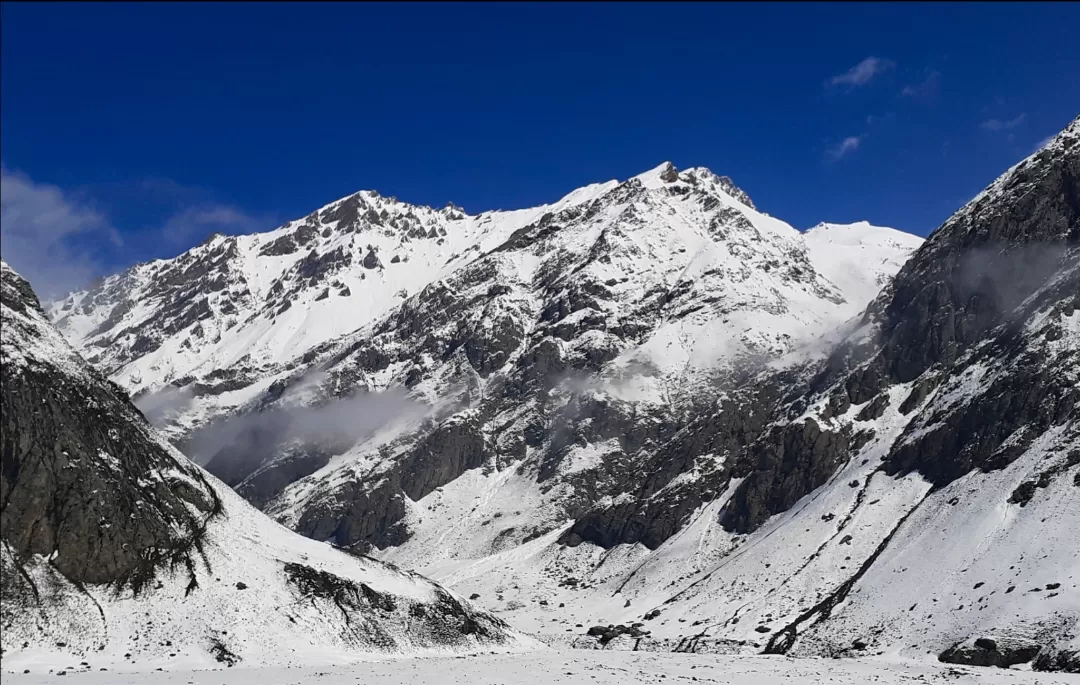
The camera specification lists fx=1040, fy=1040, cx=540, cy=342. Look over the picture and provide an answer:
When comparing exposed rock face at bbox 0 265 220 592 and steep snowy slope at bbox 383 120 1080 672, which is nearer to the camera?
exposed rock face at bbox 0 265 220 592

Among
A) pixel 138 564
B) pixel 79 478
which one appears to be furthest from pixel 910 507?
pixel 79 478

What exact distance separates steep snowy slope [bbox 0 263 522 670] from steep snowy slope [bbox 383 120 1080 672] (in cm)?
4311

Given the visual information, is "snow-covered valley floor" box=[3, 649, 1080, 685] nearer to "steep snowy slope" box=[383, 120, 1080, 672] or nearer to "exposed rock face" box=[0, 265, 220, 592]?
"steep snowy slope" box=[383, 120, 1080, 672]

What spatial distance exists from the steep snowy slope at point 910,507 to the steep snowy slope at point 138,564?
1697 inches

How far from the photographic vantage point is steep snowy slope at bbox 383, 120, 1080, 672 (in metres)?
99.8

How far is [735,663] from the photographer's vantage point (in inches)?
3386

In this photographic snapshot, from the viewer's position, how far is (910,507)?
139 metres

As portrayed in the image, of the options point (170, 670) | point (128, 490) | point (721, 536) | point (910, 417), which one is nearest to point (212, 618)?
point (170, 670)

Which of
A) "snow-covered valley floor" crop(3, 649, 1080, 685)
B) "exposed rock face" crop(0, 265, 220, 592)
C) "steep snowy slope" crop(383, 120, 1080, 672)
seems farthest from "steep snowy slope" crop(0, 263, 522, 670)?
"steep snowy slope" crop(383, 120, 1080, 672)

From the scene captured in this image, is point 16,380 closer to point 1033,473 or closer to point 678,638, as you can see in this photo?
point 678,638

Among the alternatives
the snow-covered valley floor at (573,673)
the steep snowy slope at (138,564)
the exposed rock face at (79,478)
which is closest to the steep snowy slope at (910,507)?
the snow-covered valley floor at (573,673)

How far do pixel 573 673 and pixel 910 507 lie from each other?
8686 centimetres

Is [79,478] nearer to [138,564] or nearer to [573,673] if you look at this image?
[138,564]

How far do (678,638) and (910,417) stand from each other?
2505 inches
